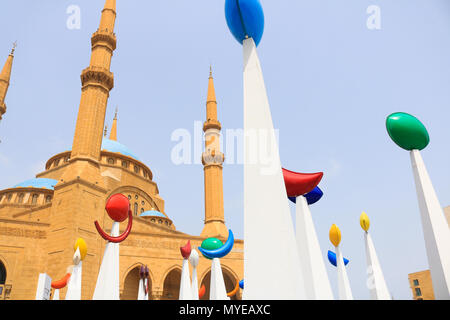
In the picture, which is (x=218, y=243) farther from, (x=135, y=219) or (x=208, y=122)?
(x=208, y=122)

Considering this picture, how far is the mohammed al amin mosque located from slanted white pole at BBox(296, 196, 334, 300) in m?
15.2

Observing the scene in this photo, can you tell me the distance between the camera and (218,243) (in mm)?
A: 8703

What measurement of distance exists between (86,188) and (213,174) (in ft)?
35.9

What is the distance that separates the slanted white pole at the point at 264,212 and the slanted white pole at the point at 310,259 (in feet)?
2.85

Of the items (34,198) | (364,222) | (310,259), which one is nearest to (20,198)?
(34,198)

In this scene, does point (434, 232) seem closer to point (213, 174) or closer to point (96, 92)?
point (96, 92)

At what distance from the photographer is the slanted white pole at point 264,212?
3.10 meters

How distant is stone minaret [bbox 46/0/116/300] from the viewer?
16422mm

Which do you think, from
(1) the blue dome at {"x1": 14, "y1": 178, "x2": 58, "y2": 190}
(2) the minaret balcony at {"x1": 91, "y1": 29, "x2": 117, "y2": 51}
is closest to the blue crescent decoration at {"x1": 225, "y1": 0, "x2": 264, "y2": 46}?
(2) the minaret balcony at {"x1": 91, "y1": 29, "x2": 117, "y2": 51}

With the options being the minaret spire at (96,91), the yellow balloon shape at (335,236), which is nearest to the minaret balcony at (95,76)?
the minaret spire at (96,91)

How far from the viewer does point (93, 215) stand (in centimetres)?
1800

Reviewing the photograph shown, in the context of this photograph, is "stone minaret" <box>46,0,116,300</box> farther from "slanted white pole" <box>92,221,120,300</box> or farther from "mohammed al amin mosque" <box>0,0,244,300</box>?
"slanted white pole" <box>92,221,120,300</box>

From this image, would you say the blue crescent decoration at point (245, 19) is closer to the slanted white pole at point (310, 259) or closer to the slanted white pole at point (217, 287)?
the slanted white pole at point (310, 259)
